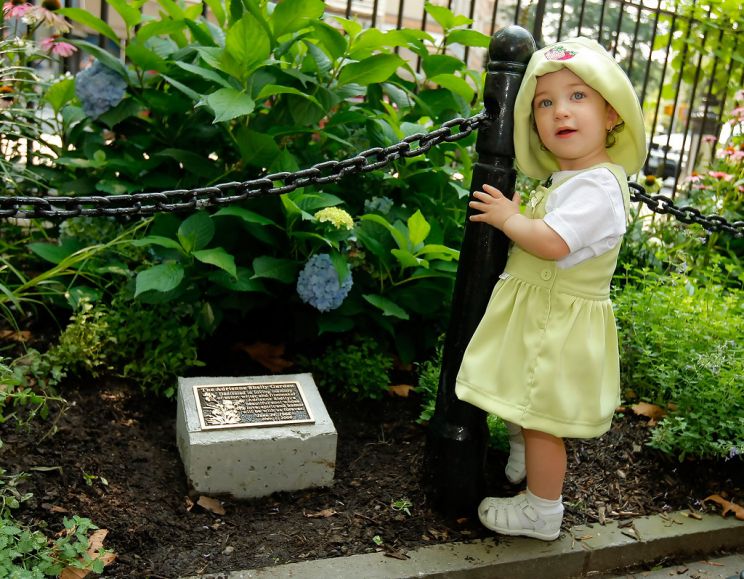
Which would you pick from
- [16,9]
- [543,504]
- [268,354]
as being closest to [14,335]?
[268,354]

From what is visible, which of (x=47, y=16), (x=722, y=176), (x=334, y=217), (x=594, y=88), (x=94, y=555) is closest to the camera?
(x=594, y=88)

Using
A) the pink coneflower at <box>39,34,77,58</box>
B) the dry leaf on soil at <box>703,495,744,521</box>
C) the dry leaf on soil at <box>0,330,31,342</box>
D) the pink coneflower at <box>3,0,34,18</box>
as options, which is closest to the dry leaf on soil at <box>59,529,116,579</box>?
the dry leaf on soil at <box>0,330,31,342</box>

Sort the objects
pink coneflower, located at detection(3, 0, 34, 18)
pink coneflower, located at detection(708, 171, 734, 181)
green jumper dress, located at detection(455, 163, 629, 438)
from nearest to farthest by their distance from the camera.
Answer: green jumper dress, located at detection(455, 163, 629, 438), pink coneflower, located at detection(3, 0, 34, 18), pink coneflower, located at detection(708, 171, 734, 181)

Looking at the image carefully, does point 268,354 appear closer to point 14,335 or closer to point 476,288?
point 14,335

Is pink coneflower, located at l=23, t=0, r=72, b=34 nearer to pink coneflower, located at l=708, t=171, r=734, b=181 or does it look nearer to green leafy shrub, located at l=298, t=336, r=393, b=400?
green leafy shrub, located at l=298, t=336, r=393, b=400

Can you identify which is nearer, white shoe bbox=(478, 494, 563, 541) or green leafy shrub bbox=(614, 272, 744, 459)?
white shoe bbox=(478, 494, 563, 541)

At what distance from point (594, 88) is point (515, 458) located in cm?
142

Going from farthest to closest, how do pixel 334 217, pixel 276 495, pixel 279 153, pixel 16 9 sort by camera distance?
pixel 16 9, pixel 279 153, pixel 334 217, pixel 276 495

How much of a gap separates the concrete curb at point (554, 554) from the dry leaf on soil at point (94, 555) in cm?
31

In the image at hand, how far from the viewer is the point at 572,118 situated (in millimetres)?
2369

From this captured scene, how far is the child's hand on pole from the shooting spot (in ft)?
8.14

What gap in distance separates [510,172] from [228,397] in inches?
52.4

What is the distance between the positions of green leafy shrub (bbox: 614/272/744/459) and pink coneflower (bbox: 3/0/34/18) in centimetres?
329

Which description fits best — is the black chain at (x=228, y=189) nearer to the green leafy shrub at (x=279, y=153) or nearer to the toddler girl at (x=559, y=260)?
the toddler girl at (x=559, y=260)
